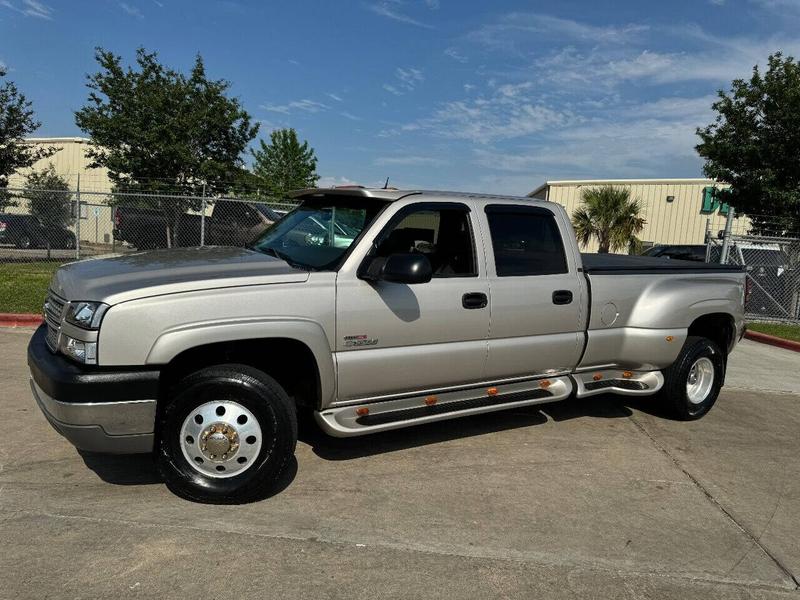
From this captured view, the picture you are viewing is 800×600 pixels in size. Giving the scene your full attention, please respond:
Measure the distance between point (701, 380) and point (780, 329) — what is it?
25.6 feet

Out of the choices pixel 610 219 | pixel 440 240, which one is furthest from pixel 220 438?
pixel 610 219

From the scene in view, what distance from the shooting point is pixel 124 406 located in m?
3.31

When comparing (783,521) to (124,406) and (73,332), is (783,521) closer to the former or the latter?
(124,406)

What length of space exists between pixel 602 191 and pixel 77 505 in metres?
27.0

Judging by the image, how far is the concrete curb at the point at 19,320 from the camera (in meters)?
8.45

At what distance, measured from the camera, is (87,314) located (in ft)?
10.9

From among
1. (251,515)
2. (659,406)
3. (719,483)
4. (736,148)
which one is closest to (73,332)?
(251,515)

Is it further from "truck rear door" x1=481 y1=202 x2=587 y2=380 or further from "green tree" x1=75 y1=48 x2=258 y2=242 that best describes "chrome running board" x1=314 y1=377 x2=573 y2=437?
"green tree" x1=75 y1=48 x2=258 y2=242

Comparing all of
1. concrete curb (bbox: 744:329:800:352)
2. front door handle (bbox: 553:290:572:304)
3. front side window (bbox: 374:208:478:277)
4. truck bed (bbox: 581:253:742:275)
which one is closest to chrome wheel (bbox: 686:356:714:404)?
truck bed (bbox: 581:253:742:275)

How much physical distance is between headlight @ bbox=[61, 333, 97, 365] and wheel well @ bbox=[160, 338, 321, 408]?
37cm

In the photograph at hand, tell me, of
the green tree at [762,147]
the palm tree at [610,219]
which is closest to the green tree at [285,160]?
the palm tree at [610,219]

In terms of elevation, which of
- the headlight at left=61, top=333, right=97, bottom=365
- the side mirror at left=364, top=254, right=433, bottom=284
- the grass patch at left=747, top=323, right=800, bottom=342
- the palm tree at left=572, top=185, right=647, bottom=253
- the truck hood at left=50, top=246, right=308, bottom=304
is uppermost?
the palm tree at left=572, top=185, right=647, bottom=253

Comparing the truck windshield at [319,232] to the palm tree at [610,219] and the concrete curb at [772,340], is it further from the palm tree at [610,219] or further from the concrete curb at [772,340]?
the palm tree at [610,219]

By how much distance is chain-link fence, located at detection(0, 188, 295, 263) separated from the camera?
46.5ft
